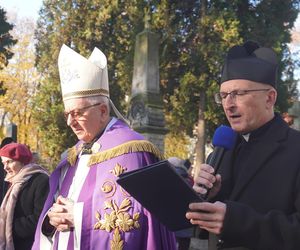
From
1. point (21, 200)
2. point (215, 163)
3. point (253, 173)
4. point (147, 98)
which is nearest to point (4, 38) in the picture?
point (147, 98)

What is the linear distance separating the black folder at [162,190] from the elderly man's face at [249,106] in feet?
1.55

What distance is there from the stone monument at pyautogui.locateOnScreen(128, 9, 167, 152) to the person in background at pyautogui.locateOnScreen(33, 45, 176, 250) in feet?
25.1

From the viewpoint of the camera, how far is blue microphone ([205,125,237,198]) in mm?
2432

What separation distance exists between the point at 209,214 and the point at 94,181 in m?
1.50

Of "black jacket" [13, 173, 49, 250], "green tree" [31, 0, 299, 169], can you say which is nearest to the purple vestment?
"black jacket" [13, 173, 49, 250]

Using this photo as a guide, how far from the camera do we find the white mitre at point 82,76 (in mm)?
3754

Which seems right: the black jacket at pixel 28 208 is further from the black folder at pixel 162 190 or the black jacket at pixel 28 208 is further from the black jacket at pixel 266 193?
the black jacket at pixel 266 193

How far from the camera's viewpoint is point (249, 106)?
240 cm

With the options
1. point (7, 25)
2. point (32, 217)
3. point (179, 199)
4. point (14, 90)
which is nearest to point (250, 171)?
point (179, 199)

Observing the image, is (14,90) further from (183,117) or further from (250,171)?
(250,171)

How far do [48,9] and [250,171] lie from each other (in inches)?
932

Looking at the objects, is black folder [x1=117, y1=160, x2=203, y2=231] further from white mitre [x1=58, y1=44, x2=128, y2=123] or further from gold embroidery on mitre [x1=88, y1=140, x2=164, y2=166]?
white mitre [x1=58, y1=44, x2=128, y2=123]

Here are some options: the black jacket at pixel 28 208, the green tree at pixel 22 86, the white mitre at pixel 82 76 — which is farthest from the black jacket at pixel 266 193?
the green tree at pixel 22 86

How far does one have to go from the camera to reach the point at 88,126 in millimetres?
3566
